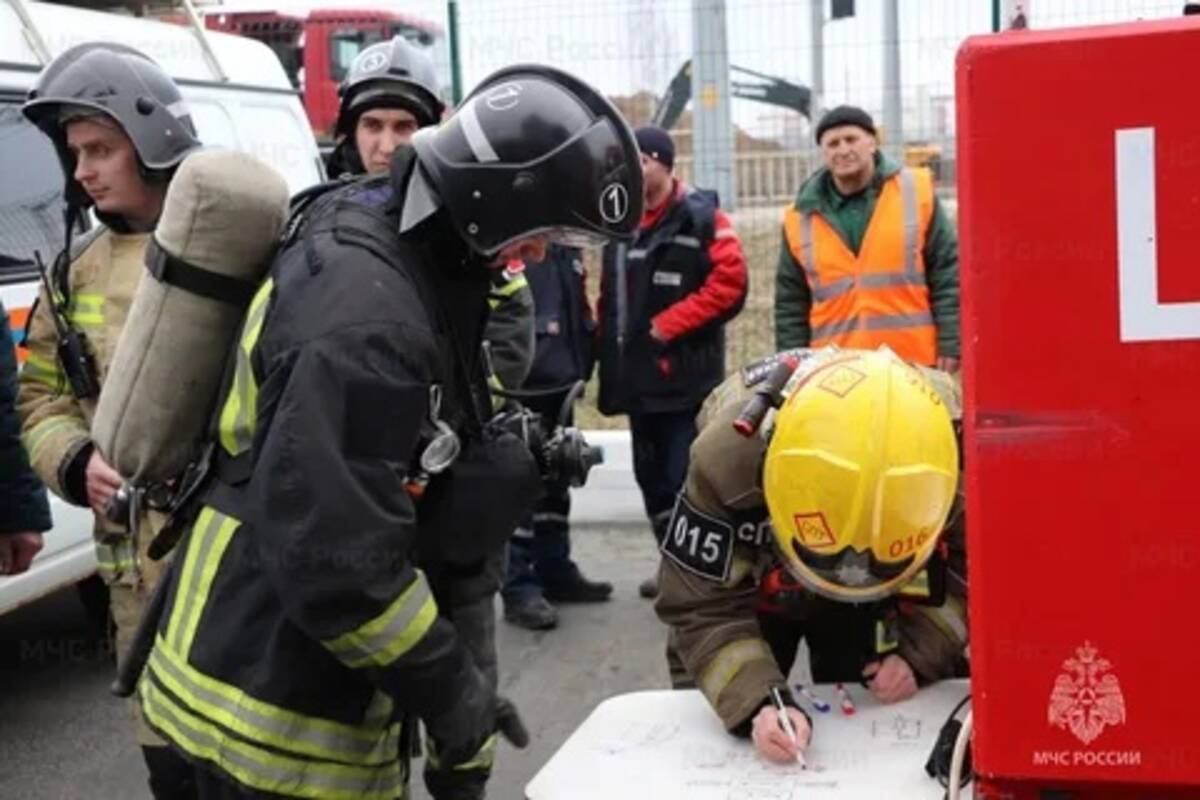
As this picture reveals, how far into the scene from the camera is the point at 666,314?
536cm

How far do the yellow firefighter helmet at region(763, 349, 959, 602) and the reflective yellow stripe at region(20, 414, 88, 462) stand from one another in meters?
1.50

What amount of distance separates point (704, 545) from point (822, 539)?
342mm

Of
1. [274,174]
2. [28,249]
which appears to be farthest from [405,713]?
[28,249]

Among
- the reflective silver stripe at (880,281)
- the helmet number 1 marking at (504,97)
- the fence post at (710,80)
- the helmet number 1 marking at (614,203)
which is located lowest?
the reflective silver stripe at (880,281)

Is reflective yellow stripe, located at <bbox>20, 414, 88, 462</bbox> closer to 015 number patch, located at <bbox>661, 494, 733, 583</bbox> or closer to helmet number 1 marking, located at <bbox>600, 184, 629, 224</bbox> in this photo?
015 number patch, located at <bbox>661, 494, 733, 583</bbox>

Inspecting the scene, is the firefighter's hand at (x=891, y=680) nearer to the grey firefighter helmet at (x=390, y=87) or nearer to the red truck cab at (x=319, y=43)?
the grey firefighter helmet at (x=390, y=87)

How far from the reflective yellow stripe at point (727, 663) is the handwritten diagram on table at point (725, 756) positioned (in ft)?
0.12

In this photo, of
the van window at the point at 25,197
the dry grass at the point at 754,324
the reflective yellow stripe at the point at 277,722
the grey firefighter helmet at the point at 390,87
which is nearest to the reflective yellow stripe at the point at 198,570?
the reflective yellow stripe at the point at 277,722

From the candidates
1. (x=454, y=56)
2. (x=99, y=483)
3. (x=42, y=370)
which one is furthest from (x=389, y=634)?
(x=454, y=56)

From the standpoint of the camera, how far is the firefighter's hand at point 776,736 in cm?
191

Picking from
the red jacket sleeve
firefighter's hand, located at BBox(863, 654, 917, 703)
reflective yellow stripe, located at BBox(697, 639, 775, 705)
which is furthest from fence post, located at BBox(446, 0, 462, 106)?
firefighter's hand, located at BBox(863, 654, 917, 703)

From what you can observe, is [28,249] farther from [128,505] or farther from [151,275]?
[151,275]

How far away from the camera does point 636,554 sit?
6406 millimetres

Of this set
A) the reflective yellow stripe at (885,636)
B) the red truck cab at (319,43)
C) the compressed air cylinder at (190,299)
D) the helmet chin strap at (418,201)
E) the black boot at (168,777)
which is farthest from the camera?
the red truck cab at (319,43)
